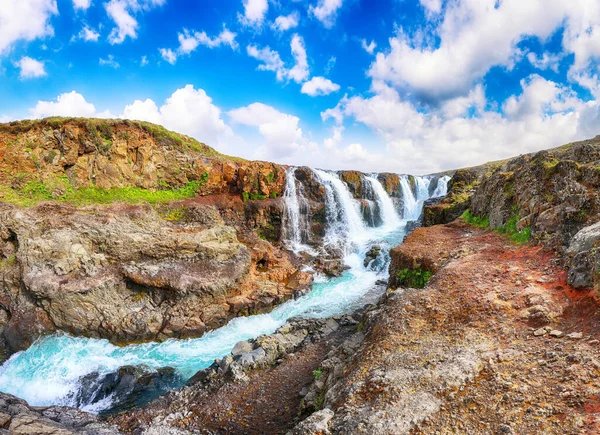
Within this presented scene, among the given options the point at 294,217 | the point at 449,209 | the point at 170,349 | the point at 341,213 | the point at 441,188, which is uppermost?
the point at 441,188

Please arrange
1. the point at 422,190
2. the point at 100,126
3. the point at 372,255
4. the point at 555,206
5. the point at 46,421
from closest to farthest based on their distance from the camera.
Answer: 1. the point at 46,421
2. the point at 555,206
3. the point at 100,126
4. the point at 372,255
5. the point at 422,190

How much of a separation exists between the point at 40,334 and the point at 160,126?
18583 millimetres

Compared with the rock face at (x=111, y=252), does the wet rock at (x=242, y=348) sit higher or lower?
lower

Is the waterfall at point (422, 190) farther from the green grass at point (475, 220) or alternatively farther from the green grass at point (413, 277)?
the green grass at point (413, 277)

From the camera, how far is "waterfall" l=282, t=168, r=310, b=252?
26.6m

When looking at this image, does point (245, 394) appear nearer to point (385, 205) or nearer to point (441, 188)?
point (385, 205)

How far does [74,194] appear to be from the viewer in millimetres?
18594

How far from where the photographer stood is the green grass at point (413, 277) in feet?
41.1

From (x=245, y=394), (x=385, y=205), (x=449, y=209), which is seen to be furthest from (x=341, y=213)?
(x=245, y=394)

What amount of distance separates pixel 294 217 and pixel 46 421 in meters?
21.6

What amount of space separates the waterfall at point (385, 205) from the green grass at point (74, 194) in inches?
885

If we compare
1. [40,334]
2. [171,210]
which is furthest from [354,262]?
[40,334]

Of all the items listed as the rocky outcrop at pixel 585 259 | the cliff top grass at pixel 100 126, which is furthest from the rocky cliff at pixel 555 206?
the cliff top grass at pixel 100 126

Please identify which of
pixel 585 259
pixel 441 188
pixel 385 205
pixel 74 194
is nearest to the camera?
pixel 585 259
